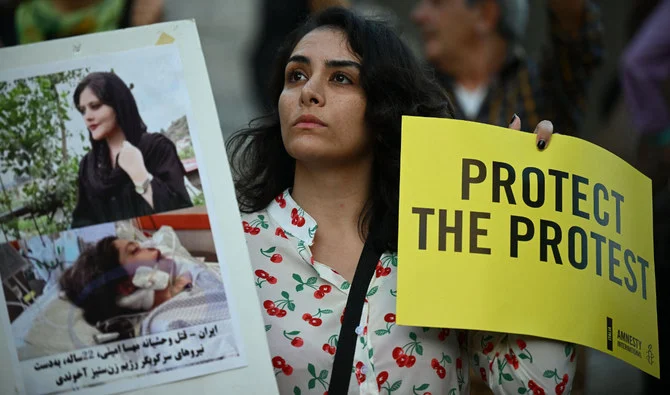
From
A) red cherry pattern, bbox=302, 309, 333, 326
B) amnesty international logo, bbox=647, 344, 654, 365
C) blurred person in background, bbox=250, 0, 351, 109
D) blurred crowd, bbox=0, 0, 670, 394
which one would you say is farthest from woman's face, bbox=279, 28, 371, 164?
blurred person in background, bbox=250, 0, 351, 109

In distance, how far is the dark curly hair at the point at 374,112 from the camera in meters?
2.94

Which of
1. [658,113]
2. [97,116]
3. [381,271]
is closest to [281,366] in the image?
[381,271]

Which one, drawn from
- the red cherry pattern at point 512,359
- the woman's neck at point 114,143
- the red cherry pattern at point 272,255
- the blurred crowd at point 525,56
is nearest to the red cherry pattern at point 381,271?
the red cherry pattern at point 272,255

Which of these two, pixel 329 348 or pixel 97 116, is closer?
pixel 97 116

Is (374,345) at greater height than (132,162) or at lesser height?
lesser

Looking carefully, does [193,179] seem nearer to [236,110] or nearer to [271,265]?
[271,265]

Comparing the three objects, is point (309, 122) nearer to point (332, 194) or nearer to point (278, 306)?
point (332, 194)

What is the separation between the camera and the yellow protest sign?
8.82 ft

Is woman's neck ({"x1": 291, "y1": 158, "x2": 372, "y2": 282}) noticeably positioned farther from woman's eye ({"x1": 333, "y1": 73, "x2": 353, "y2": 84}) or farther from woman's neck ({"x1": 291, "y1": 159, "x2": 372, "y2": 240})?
woman's eye ({"x1": 333, "y1": 73, "x2": 353, "y2": 84})

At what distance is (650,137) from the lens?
5.22 metres

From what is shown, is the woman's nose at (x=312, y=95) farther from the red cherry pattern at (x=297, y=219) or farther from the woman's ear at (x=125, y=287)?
the woman's ear at (x=125, y=287)

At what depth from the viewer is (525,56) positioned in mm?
5527

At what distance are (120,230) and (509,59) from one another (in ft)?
10.9

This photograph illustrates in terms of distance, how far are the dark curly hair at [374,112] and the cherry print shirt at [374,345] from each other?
0.16 m
